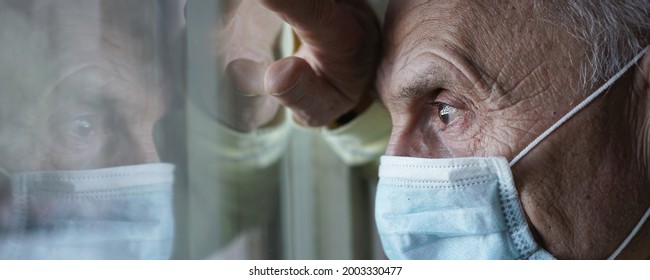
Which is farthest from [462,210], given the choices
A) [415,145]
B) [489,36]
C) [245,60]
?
[245,60]

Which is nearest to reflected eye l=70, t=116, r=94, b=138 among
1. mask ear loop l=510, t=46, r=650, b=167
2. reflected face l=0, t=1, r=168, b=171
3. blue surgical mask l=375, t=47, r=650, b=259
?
reflected face l=0, t=1, r=168, b=171

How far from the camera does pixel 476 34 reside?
36.6 inches

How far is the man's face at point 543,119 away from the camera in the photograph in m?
0.90

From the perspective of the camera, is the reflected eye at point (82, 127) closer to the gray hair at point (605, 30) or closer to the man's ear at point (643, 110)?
the gray hair at point (605, 30)

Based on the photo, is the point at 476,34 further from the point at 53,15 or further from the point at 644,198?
the point at 53,15

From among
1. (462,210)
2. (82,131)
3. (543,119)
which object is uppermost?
(82,131)

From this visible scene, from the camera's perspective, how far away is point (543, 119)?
2.97 feet

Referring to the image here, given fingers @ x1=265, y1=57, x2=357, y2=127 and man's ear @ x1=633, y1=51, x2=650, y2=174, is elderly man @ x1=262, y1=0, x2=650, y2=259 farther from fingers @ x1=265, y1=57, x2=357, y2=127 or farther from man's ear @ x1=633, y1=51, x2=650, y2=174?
fingers @ x1=265, y1=57, x2=357, y2=127

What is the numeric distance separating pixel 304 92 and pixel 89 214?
0.49m

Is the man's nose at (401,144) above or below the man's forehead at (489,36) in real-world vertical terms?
below

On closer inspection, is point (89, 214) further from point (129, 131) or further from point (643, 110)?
point (643, 110)

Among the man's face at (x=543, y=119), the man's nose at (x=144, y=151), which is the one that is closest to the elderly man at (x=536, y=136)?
the man's face at (x=543, y=119)

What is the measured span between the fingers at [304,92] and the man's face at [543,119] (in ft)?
0.82
